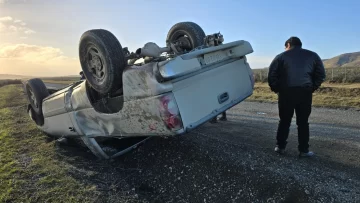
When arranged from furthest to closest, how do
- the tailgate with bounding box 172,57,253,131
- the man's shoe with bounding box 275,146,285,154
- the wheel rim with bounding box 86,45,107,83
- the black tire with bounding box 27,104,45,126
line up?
the black tire with bounding box 27,104,45,126 < the man's shoe with bounding box 275,146,285,154 < the wheel rim with bounding box 86,45,107,83 < the tailgate with bounding box 172,57,253,131

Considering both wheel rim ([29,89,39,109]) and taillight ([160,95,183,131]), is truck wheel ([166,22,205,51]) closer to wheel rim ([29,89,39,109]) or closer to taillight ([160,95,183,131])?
taillight ([160,95,183,131])

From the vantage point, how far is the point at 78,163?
17.0 feet

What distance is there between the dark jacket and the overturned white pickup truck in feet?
1.73

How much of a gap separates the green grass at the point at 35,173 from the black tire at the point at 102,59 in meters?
1.32

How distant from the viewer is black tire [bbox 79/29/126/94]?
13.1 feet

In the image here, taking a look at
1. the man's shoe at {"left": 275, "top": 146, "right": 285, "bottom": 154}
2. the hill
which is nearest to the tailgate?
the man's shoe at {"left": 275, "top": 146, "right": 285, "bottom": 154}

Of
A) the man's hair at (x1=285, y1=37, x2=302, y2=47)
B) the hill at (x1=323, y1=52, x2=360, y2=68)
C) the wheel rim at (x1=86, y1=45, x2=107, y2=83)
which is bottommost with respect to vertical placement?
the hill at (x1=323, y1=52, x2=360, y2=68)

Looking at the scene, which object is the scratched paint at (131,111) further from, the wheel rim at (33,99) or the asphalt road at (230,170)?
the wheel rim at (33,99)

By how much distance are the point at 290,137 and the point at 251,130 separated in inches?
36.2

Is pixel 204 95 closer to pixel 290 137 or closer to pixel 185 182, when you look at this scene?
pixel 185 182

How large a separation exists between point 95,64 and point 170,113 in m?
1.39

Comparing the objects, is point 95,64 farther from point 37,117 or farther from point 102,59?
point 37,117

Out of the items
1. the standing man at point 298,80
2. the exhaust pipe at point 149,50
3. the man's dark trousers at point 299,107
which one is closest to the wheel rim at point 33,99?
the exhaust pipe at point 149,50

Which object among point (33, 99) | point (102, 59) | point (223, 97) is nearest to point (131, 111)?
point (102, 59)
